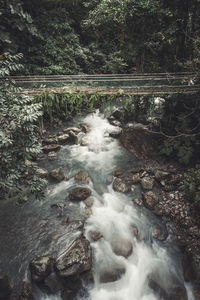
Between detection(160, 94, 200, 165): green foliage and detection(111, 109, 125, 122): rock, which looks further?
detection(111, 109, 125, 122): rock

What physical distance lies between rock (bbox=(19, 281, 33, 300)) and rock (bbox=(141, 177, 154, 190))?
3.60 meters

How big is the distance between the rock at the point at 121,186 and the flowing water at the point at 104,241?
15cm

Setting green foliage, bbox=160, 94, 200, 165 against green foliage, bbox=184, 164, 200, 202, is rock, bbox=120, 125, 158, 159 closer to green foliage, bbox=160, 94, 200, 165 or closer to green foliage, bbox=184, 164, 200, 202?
green foliage, bbox=160, 94, 200, 165

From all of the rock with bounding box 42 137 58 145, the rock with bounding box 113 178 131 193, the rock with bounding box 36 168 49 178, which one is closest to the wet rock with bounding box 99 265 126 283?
the rock with bounding box 113 178 131 193

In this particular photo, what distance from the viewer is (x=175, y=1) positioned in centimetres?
590

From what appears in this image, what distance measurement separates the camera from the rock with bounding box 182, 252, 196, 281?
343cm

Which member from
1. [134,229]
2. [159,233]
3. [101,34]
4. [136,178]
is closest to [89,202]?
[134,229]

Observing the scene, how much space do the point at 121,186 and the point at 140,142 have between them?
79.7 inches

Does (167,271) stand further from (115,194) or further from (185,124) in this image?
(185,124)

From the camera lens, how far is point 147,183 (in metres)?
5.15

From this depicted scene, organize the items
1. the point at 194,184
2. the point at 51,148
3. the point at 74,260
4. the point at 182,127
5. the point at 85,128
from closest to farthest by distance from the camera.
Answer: the point at 74,260, the point at 194,184, the point at 182,127, the point at 51,148, the point at 85,128

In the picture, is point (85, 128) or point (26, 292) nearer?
point (26, 292)

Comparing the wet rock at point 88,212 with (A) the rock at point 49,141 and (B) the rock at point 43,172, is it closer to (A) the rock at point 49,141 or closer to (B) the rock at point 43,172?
(B) the rock at point 43,172

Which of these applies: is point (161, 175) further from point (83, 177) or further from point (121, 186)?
point (83, 177)
